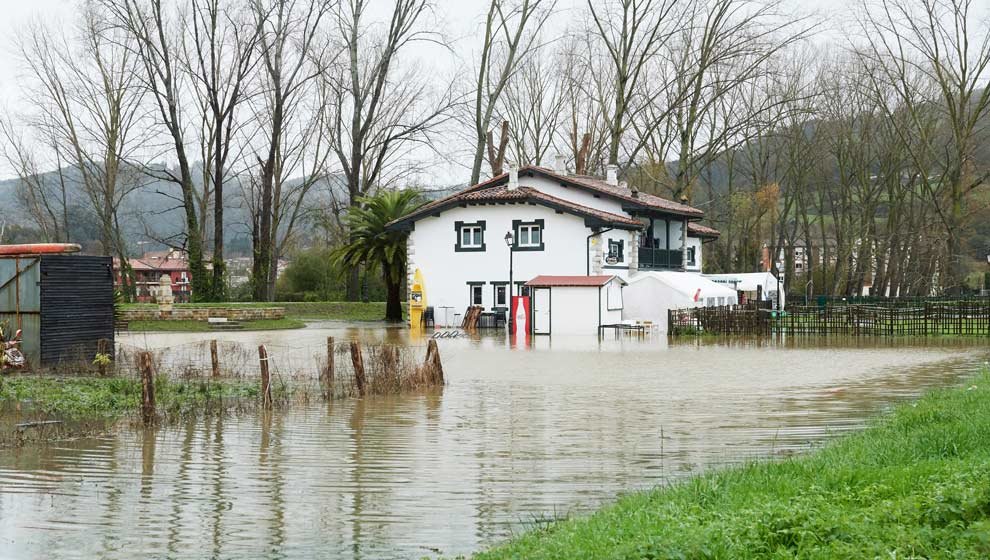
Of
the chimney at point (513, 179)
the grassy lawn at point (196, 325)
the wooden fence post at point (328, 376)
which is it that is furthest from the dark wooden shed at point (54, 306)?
the chimney at point (513, 179)

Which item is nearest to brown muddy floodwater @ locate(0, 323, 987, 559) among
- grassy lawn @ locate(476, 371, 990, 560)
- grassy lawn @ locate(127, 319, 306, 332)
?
grassy lawn @ locate(476, 371, 990, 560)

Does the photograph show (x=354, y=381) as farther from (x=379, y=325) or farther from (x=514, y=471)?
(x=379, y=325)

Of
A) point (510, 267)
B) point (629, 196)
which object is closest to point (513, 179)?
point (510, 267)

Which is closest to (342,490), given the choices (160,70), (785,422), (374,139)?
(785,422)

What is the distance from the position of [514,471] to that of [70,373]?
1249 cm

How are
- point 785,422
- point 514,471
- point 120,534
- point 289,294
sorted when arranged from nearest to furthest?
1. point 120,534
2. point 514,471
3. point 785,422
4. point 289,294

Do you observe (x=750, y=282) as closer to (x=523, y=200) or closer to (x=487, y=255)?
(x=523, y=200)

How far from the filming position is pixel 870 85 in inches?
2233

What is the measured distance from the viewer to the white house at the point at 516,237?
42.9 metres

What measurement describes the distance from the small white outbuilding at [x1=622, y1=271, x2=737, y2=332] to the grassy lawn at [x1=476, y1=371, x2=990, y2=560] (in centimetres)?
3228

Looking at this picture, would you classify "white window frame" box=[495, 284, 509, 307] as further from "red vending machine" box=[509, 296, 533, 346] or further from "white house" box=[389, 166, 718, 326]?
"red vending machine" box=[509, 296, 533, 346]

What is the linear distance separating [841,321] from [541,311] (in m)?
10.3

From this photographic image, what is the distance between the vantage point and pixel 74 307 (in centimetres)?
2153

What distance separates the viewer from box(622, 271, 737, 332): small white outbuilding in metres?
41.8
